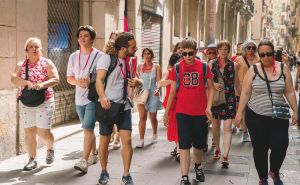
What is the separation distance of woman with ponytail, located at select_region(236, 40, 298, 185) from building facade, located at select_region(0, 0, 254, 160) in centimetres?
348

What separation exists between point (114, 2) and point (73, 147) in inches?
181

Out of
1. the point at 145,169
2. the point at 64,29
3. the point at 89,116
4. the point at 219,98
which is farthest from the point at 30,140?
the point at 64,29

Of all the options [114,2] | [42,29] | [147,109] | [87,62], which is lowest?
[147,109]

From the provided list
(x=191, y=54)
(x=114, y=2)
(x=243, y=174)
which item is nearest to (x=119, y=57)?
(x=191, y=54)

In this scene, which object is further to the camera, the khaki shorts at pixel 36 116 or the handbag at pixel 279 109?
the khaki shorts at pixel 36 116

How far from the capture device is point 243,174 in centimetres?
648

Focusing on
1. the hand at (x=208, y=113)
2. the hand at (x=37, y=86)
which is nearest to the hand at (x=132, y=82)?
the hand at (x=208, y=113)

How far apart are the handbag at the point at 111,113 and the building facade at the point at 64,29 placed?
2.04 m

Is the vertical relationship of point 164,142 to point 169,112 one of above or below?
below

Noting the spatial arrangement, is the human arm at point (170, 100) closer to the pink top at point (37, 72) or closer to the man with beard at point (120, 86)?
the man with beard at point (120, 86)

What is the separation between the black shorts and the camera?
5668 mm

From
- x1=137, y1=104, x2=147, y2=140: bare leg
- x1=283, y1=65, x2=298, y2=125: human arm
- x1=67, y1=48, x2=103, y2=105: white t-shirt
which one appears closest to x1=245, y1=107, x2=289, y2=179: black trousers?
x1=283, y1=65, x2=298, y2=125: human arm

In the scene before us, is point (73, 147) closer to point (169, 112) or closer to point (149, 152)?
point (149, 152)

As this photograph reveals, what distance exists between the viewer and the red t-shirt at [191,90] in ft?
18.5
